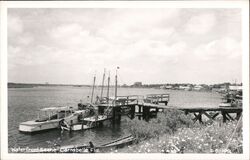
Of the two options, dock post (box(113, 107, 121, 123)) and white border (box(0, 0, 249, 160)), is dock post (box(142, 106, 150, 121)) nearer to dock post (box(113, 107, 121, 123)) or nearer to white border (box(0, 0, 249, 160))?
dock post (box(113, 107, 121, 123))

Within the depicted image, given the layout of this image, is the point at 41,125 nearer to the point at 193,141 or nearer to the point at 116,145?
the point at 116,145

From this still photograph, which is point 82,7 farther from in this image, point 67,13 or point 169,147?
point 169,147

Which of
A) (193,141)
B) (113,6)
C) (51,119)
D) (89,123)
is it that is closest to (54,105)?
(51,119)

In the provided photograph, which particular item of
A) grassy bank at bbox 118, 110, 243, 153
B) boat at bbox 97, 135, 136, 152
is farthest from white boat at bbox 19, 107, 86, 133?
grassy bank at bbox 118, 110, 243, 153

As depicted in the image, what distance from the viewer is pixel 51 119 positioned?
12750 mm

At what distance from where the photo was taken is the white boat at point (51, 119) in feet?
34.3

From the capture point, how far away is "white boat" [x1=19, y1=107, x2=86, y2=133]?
10.5 meters

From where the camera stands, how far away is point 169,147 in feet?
20.6

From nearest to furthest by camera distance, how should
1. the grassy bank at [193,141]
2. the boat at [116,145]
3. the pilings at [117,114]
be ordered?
the grassy bank at [193,141]
the boat at [116,145]
the pilings at [117,114]

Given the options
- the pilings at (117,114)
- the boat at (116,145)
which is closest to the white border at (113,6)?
the boat at (116,145)

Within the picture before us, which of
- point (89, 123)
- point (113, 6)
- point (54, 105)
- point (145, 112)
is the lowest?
point (89, 123)

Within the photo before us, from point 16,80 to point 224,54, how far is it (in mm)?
4625

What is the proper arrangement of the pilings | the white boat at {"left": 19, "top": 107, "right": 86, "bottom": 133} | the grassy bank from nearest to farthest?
the grassy bank, the white boat at {"left": 19, "top": 107, "right": 86, "bottom": 133}, the pilings

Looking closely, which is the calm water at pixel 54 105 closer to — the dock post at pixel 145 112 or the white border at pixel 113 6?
the white border at pixel 113 6
